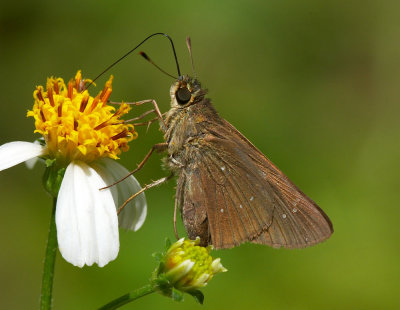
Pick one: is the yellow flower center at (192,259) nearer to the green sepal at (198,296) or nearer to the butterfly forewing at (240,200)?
the green sepal at (198,296)

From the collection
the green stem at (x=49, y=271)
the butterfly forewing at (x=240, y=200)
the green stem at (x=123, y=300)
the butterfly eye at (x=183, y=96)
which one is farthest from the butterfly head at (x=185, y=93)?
the green stem at (x=123, y=300)

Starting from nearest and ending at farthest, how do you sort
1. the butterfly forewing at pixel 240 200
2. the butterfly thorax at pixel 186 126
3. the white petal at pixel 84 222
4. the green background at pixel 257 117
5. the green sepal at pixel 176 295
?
the white petal at pixel 84 222, the green sepal at pixel 176 295, the butterfly forewing at pixel 240 200, the butterfly thorax at pixel 186 126, the green background at pixel 257 117

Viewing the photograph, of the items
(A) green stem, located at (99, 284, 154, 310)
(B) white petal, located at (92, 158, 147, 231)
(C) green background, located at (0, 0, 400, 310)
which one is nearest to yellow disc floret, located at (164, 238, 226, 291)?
(A) green stem, located at (99, 284, 154, 310)

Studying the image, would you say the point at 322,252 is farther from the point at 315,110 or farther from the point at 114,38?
the point at 114,38

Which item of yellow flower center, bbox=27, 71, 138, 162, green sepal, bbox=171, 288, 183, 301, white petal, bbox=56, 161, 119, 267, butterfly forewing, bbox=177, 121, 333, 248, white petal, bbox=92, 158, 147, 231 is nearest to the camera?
white petal, bbox=56, 161, 119, 267

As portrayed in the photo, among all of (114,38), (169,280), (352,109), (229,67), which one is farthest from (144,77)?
(169,280)

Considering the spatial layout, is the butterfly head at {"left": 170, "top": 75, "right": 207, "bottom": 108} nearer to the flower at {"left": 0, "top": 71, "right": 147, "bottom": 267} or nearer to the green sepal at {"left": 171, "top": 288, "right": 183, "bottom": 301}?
the flower at {"left": 0, "top": 71, "right": 147, "bottom": 267}
